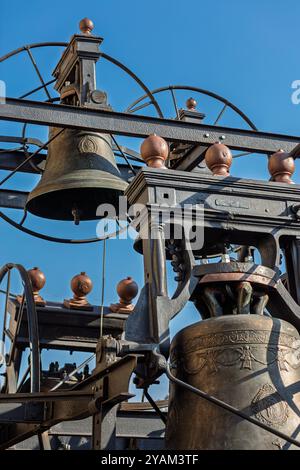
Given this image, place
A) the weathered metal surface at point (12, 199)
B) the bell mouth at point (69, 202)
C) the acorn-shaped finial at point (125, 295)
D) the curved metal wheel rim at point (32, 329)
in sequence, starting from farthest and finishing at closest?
1. the weathered metal surface at point (12, 199)
2. the acorn-shaped finial at point (125, 295)
3. the bell mouth at point (69, 202)
4. the curved metal wheel rim at point (32, 329)

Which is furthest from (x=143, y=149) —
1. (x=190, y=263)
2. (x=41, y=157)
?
(x=41, y=157)

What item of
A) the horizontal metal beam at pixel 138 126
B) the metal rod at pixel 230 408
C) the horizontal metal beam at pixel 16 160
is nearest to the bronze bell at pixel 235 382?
the metal rod at pixel 230 408

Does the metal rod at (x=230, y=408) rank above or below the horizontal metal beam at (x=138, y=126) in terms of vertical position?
below

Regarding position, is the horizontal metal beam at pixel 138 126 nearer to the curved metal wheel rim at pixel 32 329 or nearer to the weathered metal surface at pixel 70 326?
the curved metal wheel rim at pixel 32 329

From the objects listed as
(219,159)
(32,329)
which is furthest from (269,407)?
(32,329)

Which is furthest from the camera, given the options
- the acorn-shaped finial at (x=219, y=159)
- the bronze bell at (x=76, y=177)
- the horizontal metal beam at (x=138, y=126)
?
the bronze bell at (x=76, y=177)

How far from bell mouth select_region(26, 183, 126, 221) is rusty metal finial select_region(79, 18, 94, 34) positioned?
54.6 inches

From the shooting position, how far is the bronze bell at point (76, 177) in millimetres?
8203

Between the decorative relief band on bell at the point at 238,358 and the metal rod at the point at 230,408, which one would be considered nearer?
the metal rod at the point at 230,408

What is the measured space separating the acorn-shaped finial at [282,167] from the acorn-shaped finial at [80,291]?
2564 millimetres

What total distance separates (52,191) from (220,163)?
1.79 metres

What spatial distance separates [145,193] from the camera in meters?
6.63

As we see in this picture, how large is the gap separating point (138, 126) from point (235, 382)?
2.47m

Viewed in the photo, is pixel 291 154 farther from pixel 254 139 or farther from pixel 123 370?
pixel 123 370
